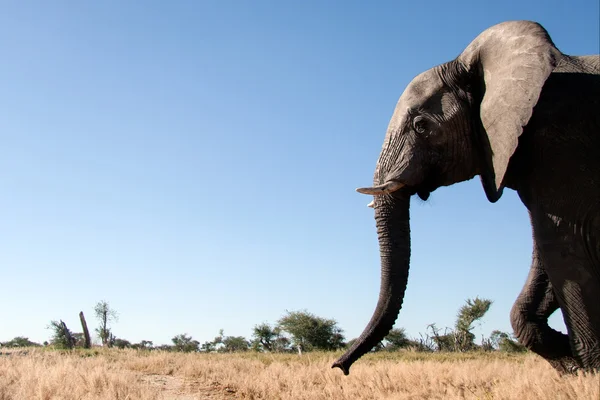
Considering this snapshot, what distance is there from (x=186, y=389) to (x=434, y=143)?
6.23m

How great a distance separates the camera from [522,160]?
5.33m

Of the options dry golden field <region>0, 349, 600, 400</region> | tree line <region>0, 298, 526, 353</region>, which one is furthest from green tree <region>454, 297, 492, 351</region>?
dry golden field <region>0, 349, 600, 400</region>

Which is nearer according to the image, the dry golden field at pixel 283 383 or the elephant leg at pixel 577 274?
the elephant leg at pixel 577 274

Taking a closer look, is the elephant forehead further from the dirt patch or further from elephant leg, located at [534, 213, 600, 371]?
the dirt patch

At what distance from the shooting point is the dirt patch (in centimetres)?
933

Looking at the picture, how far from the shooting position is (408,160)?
614 centimetres

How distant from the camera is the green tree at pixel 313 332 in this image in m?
37.8

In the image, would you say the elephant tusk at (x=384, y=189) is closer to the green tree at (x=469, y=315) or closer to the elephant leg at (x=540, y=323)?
the elephant leg at (x=540, y=323)

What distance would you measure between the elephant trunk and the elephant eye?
699 mm

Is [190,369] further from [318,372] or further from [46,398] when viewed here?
[46,398]

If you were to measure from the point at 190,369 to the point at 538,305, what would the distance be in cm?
778

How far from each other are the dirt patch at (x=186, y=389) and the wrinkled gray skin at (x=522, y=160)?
416 centimetres

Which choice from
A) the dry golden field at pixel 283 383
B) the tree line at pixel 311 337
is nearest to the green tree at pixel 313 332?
the tree line at pixel 311 337

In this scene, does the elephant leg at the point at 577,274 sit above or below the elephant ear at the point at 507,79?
below
